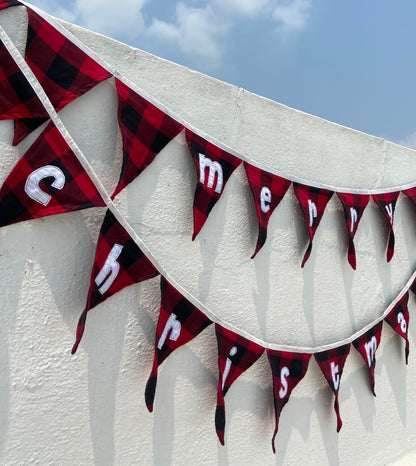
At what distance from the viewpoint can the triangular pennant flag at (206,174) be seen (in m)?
1.64

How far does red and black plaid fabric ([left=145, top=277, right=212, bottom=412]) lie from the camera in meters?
1.50

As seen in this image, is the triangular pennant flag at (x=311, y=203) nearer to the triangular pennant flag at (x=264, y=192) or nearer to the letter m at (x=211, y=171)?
the triangular pennant flag at (x=264, y=192)

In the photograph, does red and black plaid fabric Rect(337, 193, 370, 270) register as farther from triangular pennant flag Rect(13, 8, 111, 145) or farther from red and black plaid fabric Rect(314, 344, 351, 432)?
triangular pennant flag Rect(13, 8, 111, 145)

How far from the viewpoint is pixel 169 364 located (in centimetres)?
161

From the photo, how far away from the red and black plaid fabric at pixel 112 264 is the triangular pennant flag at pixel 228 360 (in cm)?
41

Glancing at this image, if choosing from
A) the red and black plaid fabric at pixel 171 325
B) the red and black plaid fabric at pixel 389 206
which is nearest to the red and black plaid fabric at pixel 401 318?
the red and black plaid fabric at pixel 389 206

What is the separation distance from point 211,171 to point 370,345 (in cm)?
125

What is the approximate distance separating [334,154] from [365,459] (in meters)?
1.53

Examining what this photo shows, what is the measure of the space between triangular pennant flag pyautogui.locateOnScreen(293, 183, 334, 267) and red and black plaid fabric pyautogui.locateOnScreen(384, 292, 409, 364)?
712 mm

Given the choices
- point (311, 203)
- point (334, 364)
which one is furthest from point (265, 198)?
point (334, 364)

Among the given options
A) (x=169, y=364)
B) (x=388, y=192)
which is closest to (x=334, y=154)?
(x=388, y=192)

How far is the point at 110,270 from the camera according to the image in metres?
1.40

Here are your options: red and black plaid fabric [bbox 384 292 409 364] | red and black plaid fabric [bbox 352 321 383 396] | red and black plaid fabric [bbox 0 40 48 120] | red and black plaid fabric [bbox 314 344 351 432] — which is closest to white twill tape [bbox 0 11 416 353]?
red and black plaid fabric [bbox 0 40 48 120]

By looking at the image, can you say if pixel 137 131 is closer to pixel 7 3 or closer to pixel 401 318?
pixel 7 3
